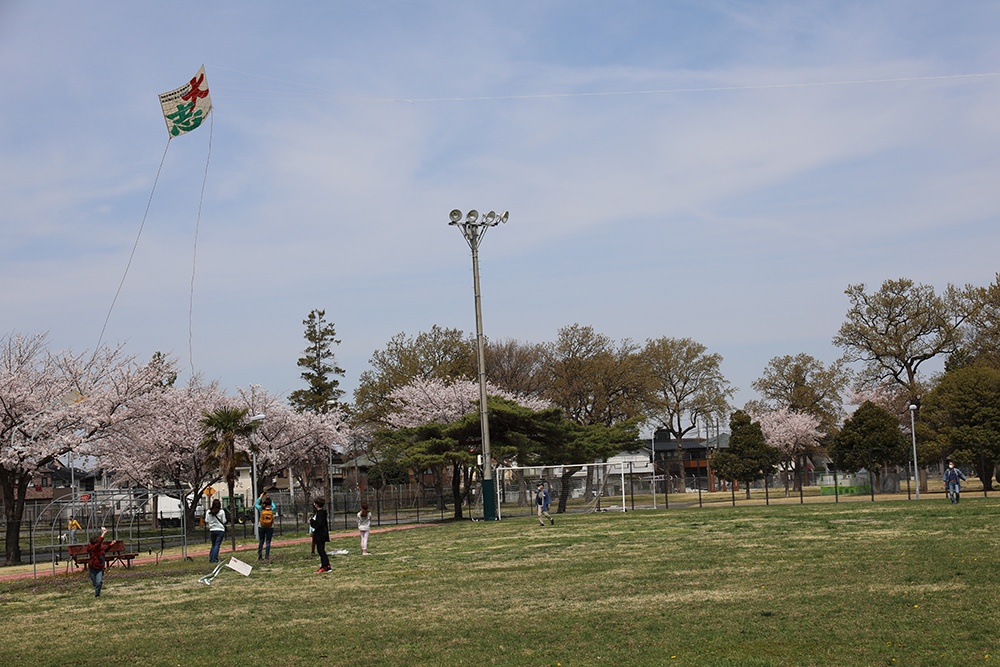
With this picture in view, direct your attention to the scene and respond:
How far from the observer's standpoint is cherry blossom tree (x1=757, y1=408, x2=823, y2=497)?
81.6 meters

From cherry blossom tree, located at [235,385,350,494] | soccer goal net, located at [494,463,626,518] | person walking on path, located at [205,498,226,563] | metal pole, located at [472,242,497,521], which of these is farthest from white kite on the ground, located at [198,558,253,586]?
cherry blossom tree, located at [235,385,350,494]

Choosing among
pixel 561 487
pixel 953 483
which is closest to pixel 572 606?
pixel 953 483

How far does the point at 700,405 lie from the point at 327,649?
78.5 m

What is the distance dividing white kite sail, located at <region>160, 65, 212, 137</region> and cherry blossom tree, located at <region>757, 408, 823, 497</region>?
64.5 metres

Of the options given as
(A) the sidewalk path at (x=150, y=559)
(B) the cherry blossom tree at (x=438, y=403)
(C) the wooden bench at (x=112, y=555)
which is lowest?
(A) the sidewalk path at (x=150, y=559)

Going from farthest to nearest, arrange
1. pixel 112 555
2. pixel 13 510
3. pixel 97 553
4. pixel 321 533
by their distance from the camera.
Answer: pixel 13 510 → pixel 112 555 → pixel 321 533 → pixel 97 553

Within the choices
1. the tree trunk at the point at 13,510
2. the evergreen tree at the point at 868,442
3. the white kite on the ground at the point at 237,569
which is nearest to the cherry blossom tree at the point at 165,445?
the tree trunk at the point at 13,510

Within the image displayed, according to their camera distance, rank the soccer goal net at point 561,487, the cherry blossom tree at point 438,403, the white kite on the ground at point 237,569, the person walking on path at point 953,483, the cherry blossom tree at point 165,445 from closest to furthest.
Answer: the white kite on the ground at point 237,569, the person walking on path at point 953,483, the soccer goal net at point 561,487, the cherry blossom tree at point 165,445, the cherry blossom tree at point 438,403

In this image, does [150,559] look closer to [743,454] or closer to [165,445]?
[165,445]

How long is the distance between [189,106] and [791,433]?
219 ft

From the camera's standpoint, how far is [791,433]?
8194 cm

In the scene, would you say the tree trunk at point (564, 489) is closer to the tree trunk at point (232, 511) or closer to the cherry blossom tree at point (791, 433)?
the tree trunk at point (232, 511)

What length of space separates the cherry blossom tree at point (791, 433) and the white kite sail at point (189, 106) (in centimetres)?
6450

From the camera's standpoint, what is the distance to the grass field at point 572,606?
460 inches
